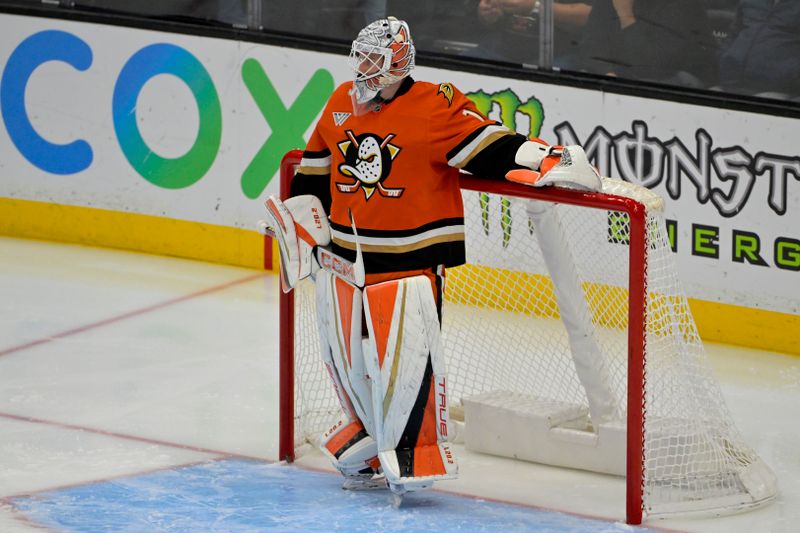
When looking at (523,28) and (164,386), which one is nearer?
(164,386)

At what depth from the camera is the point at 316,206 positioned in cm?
491

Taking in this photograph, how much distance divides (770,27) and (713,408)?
195cm

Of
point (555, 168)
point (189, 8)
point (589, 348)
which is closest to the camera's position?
point (555, 168)

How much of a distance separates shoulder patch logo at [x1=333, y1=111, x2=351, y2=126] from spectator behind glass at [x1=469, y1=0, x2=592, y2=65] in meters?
2.11

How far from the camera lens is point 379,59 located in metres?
4.62

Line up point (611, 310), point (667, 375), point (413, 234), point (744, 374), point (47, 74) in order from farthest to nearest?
point (47, 74), point (744, 374), point (611, 310), point (667, 375), point (413, 234)

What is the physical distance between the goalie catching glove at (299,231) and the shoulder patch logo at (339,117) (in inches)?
10.4

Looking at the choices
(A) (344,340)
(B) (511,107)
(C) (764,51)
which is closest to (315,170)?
(A) (344,340)

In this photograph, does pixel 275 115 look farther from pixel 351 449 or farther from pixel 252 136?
pixel 351 449

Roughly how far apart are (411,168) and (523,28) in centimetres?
229

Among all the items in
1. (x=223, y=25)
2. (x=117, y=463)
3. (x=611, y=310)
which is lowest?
(x=117, y=463)

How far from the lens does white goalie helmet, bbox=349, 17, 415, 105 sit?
4.62 metres

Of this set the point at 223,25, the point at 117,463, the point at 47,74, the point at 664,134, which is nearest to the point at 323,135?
the point at 117,463

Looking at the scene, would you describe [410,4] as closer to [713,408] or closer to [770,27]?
[770,27]
